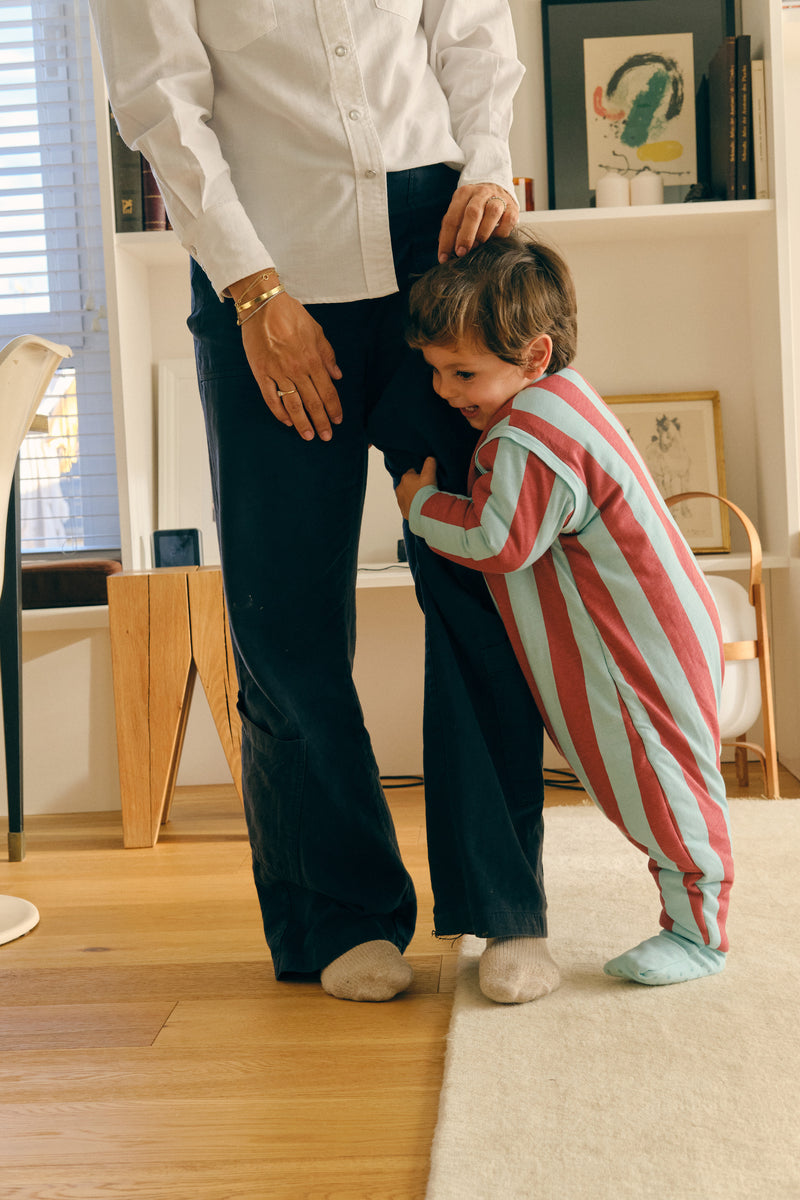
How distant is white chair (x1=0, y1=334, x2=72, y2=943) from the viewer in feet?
5.03

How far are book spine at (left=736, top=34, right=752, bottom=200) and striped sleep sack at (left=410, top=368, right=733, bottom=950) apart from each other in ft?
4.09

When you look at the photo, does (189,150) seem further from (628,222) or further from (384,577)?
(628,222)

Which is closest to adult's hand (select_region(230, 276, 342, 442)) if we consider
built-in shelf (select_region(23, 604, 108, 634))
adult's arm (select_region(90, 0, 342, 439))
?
adult's arm (select_region(90, 0, 342, 439))

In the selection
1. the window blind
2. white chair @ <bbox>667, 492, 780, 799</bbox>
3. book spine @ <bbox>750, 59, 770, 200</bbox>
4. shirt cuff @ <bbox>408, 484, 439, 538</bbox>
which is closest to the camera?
shirt cuff @ <bbox>408, 484, 439, 538</bbox>

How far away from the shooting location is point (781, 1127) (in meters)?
0.85

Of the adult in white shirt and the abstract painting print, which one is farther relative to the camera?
the abstract painting print

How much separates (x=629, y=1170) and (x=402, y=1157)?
181 millimetres

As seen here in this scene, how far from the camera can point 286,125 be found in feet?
3.68

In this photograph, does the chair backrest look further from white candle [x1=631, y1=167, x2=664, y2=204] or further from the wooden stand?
white candle [x1=631, y1=167, x2=664, y2=204]

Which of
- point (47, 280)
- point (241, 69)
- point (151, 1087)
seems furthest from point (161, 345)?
point (151, 1087)

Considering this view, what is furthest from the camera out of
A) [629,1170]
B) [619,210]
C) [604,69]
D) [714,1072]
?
[604,69]

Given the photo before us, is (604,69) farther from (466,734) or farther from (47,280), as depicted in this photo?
(466,734)

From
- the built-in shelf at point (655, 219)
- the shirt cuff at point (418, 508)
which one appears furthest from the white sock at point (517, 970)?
the built-in shelf at point (655, 219)

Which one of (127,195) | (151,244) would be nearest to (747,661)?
(151,244)
